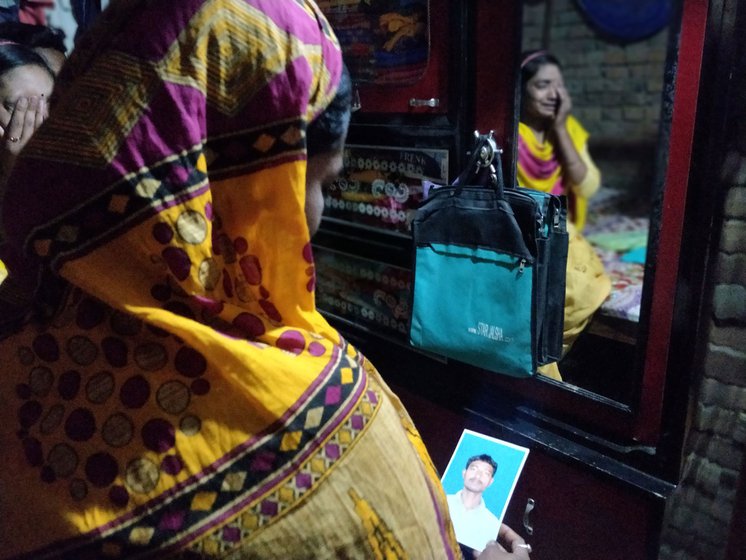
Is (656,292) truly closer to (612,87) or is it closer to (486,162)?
(486,162)

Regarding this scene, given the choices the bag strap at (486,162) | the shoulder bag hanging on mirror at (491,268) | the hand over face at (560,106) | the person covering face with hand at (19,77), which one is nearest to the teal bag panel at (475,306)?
the shoulder bag hanging on mirror at (491,268)

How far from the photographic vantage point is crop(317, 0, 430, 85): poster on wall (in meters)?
1.61

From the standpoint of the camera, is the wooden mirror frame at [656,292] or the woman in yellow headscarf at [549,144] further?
the woman in yellow headscarf at [549,144]

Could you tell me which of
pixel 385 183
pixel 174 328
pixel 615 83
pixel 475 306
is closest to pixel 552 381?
pixel 475 306

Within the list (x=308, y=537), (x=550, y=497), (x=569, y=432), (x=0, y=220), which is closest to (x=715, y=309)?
(x=569, y=432)

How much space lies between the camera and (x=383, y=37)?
5.54ft

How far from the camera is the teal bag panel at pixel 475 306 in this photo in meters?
1.45

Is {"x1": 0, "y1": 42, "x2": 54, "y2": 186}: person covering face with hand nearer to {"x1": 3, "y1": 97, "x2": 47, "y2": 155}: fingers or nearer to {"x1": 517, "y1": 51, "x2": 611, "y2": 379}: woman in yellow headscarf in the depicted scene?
{"x1": 3, "y1": 97, "x2": 47, "y2": 155}: fingers

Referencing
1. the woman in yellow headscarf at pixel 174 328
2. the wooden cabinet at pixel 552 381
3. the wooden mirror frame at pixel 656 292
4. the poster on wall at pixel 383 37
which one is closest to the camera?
the woman in yellow headscarf at pixel 174 328

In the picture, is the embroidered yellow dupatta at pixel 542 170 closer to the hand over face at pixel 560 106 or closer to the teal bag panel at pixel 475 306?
the hand over face at pixel 560 106

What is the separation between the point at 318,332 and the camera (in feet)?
3.10

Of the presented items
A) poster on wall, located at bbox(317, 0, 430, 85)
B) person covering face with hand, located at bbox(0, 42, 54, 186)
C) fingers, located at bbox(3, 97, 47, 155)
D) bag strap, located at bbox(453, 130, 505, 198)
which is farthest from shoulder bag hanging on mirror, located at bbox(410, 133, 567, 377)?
person covering face with hand, located at bbox(0, 42, 54, 186)

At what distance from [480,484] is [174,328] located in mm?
969

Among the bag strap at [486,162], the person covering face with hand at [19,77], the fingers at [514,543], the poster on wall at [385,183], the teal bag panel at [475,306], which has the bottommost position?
the fingers at [514,543]
